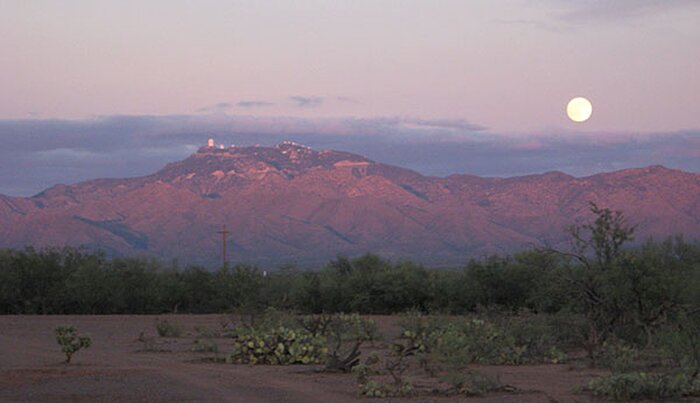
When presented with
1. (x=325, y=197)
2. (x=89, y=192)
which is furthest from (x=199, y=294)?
(x=89, y=192)

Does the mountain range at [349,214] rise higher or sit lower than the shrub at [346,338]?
lower

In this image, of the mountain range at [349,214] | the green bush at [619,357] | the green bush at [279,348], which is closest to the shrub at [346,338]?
the green bush at [279,348]

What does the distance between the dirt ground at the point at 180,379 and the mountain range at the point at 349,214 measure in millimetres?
91302

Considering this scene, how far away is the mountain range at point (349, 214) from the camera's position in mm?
122875

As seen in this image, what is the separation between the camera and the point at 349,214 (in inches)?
5418

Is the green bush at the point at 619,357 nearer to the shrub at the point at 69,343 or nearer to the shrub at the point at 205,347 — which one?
the shrub at the point at 205,347

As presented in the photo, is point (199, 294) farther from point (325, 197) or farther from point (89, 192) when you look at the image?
point (89, 192)

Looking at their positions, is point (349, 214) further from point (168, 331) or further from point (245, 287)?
point (168, 331)

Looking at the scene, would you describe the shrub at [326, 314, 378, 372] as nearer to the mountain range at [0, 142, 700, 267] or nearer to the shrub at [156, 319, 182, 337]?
the shrub at [156, 319, 182, 337]

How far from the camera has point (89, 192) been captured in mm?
170500

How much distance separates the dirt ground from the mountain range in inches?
3595

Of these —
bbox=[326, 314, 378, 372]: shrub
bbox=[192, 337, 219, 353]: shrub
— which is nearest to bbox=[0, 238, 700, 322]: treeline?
bbox=[326, 314, 378, 372]: shrub

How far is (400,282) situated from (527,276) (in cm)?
603

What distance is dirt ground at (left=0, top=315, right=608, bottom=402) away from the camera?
15.7 meters
